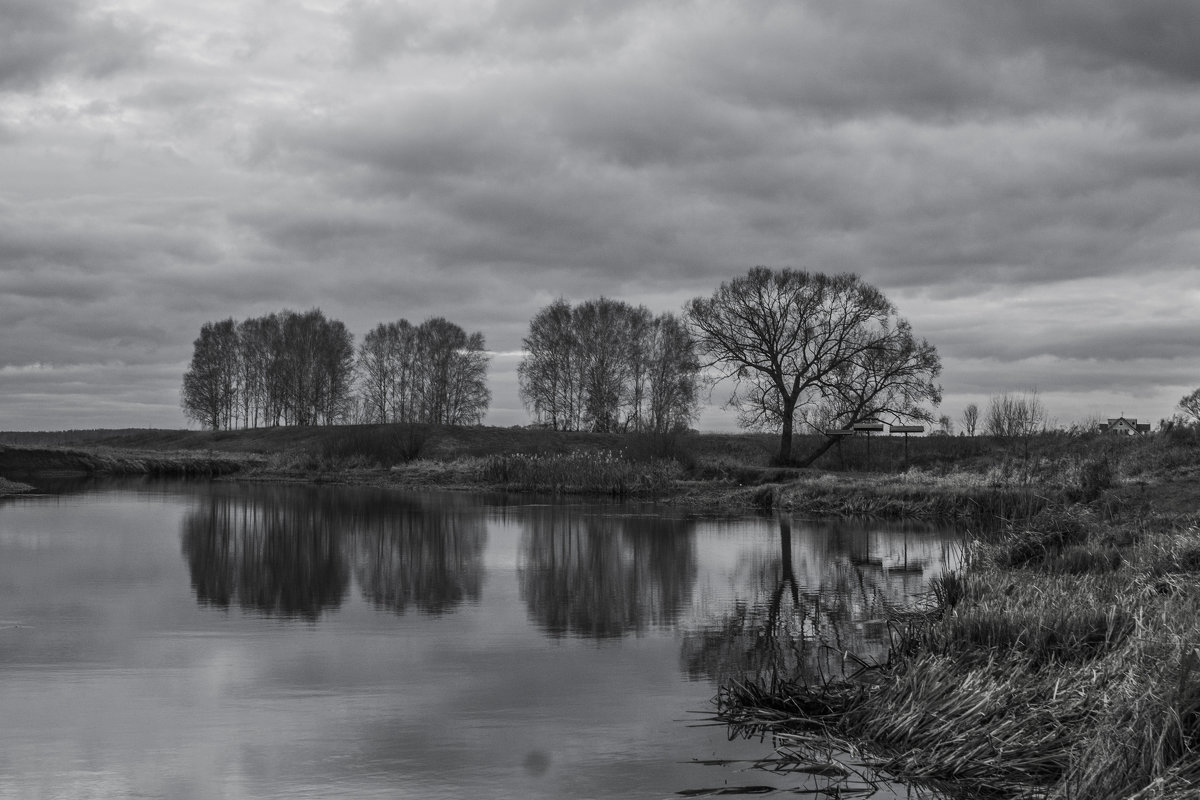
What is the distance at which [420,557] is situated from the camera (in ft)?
55.9

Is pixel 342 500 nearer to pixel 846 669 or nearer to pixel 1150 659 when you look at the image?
pixel 846 669

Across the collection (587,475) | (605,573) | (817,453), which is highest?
(817,453)

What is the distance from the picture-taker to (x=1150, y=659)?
634cm

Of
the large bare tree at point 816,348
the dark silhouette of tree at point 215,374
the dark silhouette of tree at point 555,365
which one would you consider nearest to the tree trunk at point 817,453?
the large bare tree at point 816,348

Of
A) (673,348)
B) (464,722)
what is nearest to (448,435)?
(673,348)

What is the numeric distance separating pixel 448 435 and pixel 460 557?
44.0 m

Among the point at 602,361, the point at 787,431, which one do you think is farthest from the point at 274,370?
the point at 787,431

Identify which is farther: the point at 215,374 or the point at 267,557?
Result: the point at 215,374

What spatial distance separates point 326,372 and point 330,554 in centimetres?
5785

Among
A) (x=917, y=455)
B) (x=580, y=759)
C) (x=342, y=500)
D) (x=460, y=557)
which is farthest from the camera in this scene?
(x=917, y=455)

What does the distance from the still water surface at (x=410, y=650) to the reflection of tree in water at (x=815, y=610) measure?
6 centimetres

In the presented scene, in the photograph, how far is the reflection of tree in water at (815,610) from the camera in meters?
8.80

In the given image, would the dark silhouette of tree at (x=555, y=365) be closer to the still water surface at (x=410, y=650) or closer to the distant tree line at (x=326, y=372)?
the distant tree line at (x=326, y=372)

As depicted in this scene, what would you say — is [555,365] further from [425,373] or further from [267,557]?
[267,557]
